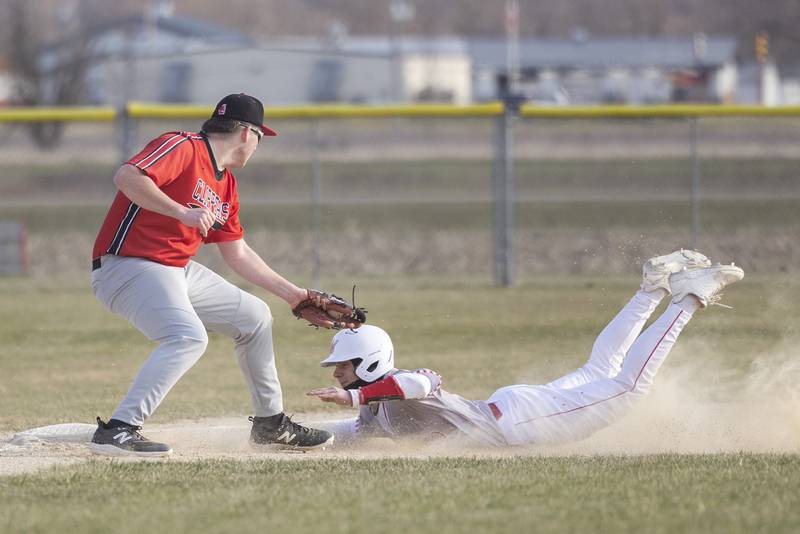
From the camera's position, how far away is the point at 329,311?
6.61 m

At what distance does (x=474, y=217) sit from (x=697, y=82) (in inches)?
1448

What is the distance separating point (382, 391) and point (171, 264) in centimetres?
126

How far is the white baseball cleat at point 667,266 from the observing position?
701 cm

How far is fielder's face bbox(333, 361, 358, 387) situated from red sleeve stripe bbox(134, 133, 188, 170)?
1.42 metres

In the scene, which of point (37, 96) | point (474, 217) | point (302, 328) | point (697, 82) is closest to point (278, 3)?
point (697, 82)

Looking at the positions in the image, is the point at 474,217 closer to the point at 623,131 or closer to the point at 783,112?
the point at 783,112

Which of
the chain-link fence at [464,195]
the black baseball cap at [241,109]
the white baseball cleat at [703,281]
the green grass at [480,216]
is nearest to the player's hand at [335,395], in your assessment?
the black baseball cap at [241,109]

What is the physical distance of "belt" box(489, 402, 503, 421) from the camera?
6.48m

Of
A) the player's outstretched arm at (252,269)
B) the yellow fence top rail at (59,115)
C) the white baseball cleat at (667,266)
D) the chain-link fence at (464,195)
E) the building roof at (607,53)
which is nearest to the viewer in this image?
the player's outstretched arm at (252,269)

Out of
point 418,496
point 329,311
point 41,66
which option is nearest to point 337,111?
point 329,311

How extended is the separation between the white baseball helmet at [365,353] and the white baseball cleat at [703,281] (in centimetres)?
166

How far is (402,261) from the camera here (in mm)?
16000

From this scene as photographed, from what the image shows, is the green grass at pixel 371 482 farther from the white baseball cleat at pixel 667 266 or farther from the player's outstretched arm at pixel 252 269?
the white baseball cleat at pixel 667 266

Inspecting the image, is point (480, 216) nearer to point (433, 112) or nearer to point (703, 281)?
point (433, 112)
